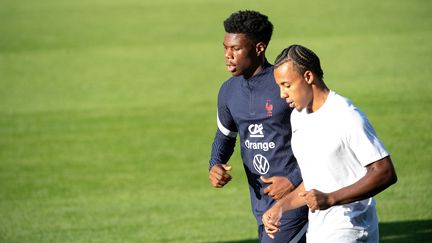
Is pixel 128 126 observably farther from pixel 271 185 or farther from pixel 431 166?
pixel 271 185

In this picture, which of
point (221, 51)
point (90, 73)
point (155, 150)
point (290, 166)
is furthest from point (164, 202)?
point (221, 51)

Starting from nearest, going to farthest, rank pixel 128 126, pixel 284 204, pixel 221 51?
pixel 284 204 < pixel 128 126 < pixel 221 51

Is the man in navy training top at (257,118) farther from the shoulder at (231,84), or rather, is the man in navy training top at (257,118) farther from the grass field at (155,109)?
the grass field at (155,109)

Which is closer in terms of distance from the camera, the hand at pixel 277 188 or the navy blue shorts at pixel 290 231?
the hand at pixel 277 188

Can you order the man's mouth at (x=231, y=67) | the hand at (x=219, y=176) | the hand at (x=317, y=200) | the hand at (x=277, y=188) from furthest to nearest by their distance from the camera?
the man's mouth at (x=231, y=67)
the hand at (x=219, y=176)
the hand at (x=277, y=188)
the hand at (x=317, y=200)

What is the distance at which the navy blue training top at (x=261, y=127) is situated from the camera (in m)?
5.92

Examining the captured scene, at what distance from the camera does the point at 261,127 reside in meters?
5.98

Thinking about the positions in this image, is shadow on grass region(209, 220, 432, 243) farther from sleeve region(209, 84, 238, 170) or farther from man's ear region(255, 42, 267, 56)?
man's ear region(255, 42, 267, 56)

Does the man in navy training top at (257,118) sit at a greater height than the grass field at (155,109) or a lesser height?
greater

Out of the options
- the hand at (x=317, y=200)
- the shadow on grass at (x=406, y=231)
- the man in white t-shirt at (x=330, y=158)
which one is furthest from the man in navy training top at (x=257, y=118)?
the shadow on grass at (x=406, y=231)

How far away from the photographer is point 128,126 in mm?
14984

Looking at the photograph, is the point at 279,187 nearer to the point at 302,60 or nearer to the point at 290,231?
the point at 290,231

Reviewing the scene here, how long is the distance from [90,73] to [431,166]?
10.9 meters

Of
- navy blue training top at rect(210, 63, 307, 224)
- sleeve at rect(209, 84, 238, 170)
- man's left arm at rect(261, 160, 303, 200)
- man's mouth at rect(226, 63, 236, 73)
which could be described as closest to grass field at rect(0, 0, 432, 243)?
sleeve at rect(209, 84, 238, 170)
